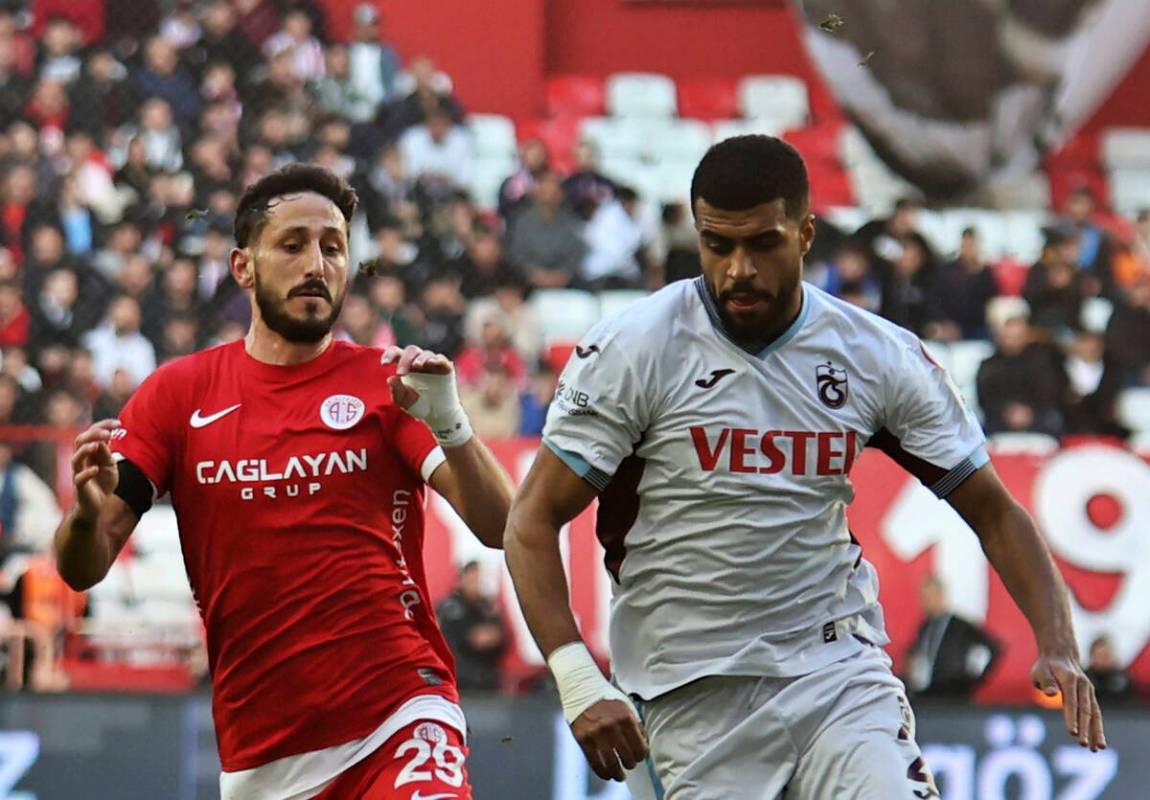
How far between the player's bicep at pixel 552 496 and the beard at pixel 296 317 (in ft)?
3.22

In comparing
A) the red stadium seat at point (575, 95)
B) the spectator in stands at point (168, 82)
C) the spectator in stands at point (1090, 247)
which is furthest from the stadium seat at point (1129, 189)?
the spectator in stands at point (168, 82)

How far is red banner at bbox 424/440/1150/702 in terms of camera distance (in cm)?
1073

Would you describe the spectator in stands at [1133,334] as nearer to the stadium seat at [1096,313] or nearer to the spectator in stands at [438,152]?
the stadium seat at [1096,313]

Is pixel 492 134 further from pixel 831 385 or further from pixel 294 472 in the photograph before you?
pixel 831 385

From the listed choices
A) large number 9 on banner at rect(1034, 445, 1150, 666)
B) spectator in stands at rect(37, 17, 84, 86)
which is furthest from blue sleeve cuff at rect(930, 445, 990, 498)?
spectator in stands at rect(37, 17, 84, 86)

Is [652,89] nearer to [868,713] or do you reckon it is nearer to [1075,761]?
[1075,761]

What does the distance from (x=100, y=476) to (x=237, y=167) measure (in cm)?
867

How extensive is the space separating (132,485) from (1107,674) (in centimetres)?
699

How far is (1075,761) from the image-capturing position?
9.61 metres

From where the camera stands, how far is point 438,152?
46.0ft

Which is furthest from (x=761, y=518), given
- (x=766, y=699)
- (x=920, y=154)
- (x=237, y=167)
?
(x=920, y=154)

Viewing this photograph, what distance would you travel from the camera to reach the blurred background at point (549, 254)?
1023 cm

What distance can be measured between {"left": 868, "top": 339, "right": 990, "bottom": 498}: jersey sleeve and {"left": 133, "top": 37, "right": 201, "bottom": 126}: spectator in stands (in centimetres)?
954

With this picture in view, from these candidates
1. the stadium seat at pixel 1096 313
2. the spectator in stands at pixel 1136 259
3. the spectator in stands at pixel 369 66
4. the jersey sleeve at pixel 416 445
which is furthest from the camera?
the spectator in stands at pixel 369 66
